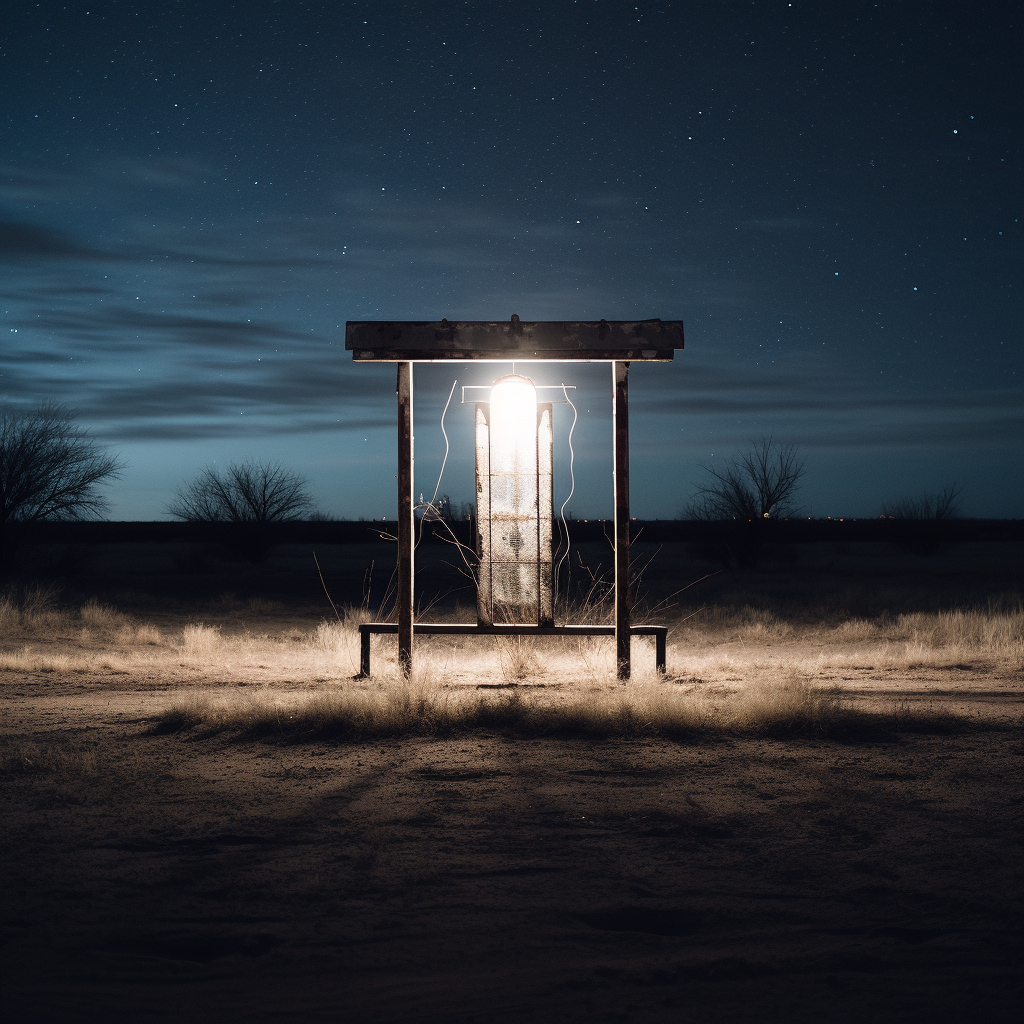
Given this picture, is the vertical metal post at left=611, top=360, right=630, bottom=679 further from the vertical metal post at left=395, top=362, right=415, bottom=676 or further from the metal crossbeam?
the vertical metal post at left=395, top=362, right=415, bottom=676

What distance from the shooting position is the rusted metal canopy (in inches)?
301

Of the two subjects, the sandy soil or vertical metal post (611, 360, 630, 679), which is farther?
vertical metal post (611, 360, 630, 679)

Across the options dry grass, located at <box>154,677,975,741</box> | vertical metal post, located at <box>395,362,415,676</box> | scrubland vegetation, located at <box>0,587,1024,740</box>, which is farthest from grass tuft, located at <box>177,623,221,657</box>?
dry grass, located at <box>154,677,975,741</box>

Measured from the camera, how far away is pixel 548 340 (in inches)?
301

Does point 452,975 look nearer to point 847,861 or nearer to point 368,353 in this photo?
point 847,861

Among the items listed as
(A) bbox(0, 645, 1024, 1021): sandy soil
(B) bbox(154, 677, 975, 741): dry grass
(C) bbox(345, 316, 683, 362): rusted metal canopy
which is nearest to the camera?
(A) bbox(0, 645, 1024, 1021): sandy soil

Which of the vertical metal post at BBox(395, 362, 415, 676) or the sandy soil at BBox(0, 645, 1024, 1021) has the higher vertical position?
the vertical metal post at BBox(395, 362, 415, 676)

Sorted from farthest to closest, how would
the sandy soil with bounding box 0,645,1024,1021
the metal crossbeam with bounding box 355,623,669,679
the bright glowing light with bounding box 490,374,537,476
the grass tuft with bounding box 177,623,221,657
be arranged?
the grass tuft with bounding box 177,623,221,657 → the bright glowing light with bounding box 490,374,537,476 → the metal crossbeam with bounding box 355,623,669,679 → the sandy soil with bounding box 0,645,1024,1021

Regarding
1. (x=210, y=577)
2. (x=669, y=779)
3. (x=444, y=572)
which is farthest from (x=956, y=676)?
(x=210, y=577)

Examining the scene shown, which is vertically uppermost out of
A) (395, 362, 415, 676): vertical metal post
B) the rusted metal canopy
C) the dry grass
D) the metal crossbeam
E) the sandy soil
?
the rusted metal canopy

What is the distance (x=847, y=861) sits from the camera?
3561 mm

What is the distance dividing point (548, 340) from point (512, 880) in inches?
208

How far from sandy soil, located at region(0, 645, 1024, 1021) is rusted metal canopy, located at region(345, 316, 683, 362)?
3.66 metres

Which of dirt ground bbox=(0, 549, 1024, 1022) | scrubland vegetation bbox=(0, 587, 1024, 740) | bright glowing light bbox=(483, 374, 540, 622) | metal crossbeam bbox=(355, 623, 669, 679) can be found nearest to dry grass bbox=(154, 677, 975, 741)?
scrubland vegetation bbox=(0, 587, 1024, 740)
